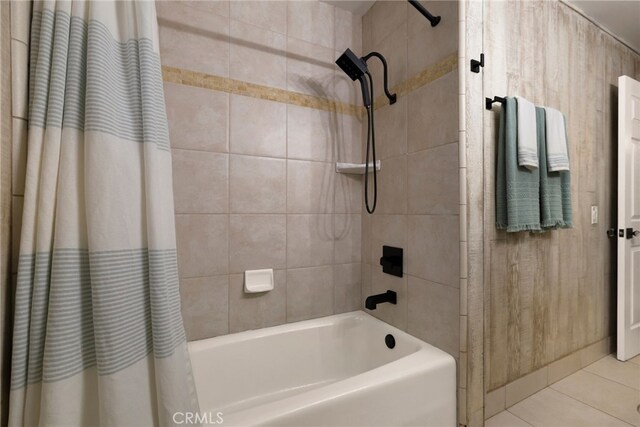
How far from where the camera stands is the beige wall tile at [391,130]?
1419mm

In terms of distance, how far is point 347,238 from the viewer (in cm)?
172

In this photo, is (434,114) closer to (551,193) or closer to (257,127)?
(551,193)

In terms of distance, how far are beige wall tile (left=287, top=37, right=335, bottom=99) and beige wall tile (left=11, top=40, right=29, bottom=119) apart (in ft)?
3.50

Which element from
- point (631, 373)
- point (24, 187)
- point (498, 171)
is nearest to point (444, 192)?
point (498, 171)

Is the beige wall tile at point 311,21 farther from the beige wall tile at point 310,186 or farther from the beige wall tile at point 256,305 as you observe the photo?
the beige wall tile at point 256,305

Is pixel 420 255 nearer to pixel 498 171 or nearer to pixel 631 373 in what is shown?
pixel 498 171

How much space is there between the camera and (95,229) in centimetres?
70

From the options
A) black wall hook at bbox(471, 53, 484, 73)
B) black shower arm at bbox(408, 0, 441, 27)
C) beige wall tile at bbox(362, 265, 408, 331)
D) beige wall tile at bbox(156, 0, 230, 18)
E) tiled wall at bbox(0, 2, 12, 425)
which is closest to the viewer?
tiled wall at bbox(0, 2, 12, 425)

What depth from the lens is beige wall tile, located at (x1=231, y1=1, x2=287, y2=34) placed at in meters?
1.44

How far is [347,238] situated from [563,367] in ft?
3.57

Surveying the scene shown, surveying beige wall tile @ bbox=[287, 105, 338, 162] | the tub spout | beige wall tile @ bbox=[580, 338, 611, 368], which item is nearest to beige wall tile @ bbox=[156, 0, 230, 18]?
beige wall tile @ bbox=[287, 105, 338, 162]

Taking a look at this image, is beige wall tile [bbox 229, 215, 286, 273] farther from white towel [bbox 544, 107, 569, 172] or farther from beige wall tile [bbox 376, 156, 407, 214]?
white towel [bbox 544, 107, 569, 172]

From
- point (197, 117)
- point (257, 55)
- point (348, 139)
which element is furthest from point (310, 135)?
point (197, 117)

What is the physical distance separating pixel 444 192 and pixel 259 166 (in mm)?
918
